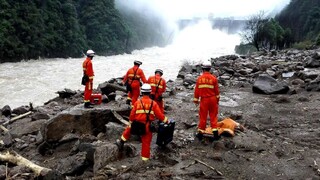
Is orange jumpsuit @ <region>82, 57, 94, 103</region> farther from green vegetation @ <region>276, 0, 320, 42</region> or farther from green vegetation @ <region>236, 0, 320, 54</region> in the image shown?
green vegetation @ <region>276, 0, 320, 42</region>

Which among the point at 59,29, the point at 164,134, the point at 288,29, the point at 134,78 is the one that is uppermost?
the point at 288,29

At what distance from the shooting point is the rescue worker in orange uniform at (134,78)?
9664mm

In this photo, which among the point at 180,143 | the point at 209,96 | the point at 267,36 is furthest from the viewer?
the point at 267,36

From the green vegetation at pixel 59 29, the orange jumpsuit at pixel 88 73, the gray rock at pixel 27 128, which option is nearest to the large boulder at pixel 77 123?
the orange jumpsuit at pixel 88 73

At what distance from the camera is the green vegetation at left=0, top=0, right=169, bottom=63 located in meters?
45.9

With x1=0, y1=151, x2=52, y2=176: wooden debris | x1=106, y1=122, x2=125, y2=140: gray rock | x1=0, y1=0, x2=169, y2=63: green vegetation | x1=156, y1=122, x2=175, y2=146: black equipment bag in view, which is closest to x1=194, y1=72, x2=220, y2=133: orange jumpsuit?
x1=156, y1=122, x2=175, y2=146: black equipment bag

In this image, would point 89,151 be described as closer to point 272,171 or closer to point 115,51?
point 272,171

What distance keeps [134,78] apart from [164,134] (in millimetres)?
3315

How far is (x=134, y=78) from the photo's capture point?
9.72 m

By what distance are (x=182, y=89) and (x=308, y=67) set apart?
6.81 m

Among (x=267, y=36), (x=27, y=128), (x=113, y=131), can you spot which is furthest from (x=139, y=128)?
(x=267, y=36)

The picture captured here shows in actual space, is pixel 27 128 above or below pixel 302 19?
below

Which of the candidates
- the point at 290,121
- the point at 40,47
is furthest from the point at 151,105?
the point at 40,47

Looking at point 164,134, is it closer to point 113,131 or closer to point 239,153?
point 239,153
